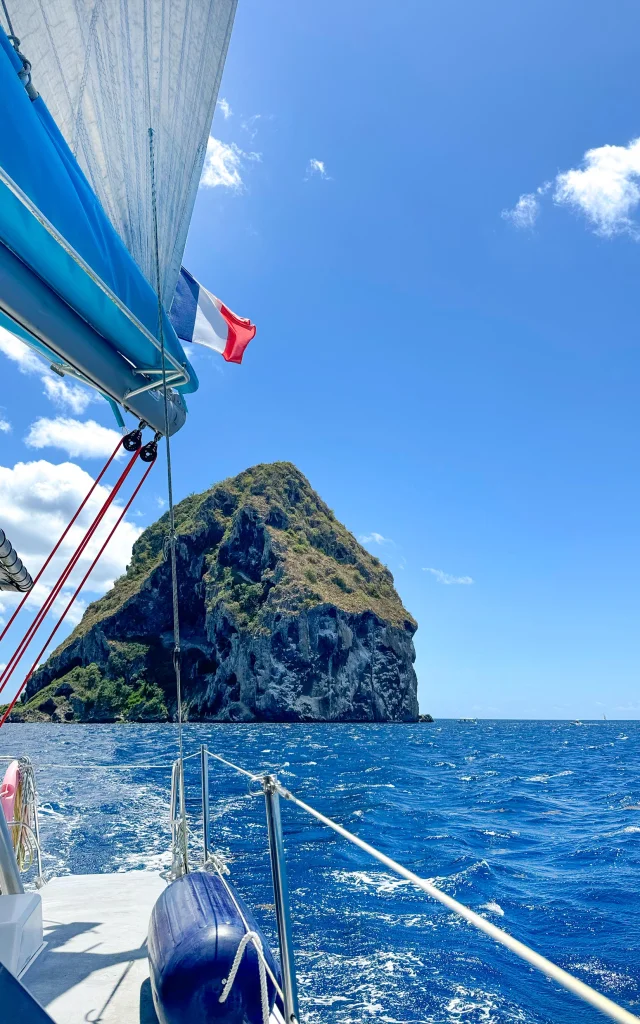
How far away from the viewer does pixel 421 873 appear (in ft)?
26.4

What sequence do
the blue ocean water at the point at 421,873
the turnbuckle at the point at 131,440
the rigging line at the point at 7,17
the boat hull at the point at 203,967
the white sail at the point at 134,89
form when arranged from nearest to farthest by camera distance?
the boat hull at the point at 203,967
the rigging line at the point at 7,17
the white sail at the point at 134,89
the turnbuckle at the point at 131,440
the blue ocean water at the point at 421,873

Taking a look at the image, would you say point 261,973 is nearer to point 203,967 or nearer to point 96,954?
point 203,967

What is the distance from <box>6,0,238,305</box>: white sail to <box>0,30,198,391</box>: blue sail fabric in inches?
26.1

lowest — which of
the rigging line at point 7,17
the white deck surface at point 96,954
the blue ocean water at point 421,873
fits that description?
the blue ocean water at point 421,873

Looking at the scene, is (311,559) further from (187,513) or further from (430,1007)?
(430,1007)

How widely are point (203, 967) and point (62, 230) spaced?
3342 millimetres

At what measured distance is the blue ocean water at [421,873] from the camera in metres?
4.92

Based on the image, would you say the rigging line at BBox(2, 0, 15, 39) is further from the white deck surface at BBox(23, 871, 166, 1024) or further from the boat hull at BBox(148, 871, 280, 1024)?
the white deck surface at BBox(23, 871, 166, 1024)

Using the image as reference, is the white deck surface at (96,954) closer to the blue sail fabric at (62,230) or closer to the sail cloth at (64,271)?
the sail cloth at (64,271)

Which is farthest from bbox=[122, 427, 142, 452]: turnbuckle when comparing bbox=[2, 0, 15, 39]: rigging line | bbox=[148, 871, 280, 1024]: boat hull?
bbox=[148, 871, 280, 1024]: boat hull

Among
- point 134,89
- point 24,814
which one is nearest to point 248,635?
point 24,814

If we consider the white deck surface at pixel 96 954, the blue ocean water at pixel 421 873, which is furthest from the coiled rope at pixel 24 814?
the white deck surface at pixel 96 954

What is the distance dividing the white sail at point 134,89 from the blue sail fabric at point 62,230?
66cm

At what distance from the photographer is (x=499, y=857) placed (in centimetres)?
920
